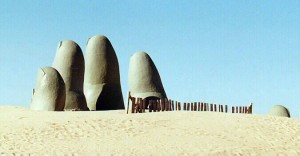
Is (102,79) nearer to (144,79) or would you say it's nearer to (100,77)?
(100,77)

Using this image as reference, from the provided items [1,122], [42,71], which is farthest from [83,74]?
[1,122]

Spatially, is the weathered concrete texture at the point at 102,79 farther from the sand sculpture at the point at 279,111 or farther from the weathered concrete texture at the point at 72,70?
the sand sculpture at the point at 279,111

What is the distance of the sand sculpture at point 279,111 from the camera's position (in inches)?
1283

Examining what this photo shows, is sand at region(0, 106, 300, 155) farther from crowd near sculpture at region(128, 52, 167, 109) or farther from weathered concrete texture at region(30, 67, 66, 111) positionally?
crowd near sculpture at region(128, 52, 167, 109)

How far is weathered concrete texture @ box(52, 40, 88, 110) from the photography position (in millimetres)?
29703

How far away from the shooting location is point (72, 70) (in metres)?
30.8

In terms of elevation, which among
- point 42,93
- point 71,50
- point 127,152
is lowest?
point 127,152

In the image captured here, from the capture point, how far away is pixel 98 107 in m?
31.8

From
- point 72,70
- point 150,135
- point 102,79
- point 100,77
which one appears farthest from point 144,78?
point 150,135

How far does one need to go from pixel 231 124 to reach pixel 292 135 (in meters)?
2.38

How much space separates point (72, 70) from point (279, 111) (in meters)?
14.6

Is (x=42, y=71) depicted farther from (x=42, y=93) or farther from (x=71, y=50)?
(x=71, y=50)

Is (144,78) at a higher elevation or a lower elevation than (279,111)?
higher

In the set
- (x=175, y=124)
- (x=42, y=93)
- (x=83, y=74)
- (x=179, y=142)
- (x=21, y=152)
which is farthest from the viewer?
(x=83, y=74)
